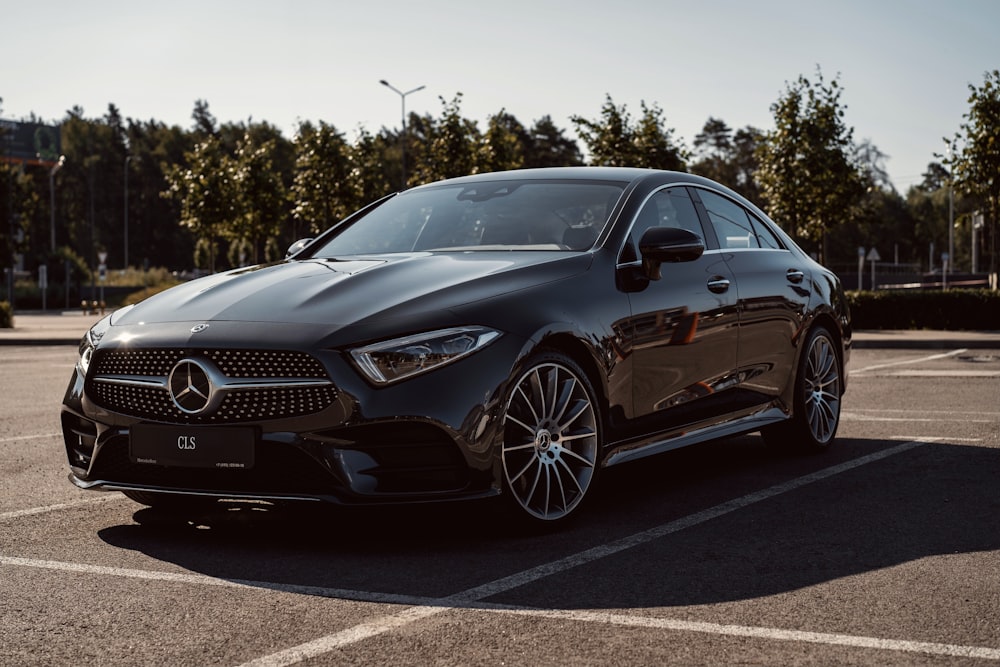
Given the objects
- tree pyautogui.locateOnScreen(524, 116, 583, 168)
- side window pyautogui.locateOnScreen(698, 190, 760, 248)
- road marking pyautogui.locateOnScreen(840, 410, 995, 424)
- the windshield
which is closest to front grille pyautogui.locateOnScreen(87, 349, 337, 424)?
the windshield

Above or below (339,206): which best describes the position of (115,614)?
below

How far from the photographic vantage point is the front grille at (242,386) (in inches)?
192

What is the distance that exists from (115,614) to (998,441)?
6.13 metres

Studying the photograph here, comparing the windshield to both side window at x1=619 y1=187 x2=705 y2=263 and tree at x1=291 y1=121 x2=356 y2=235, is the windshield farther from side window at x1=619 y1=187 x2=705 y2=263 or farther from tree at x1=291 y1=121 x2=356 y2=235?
tree at x1=291 y1=121 x2=356 y2=235

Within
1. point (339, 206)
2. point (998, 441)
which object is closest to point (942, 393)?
point (998, 441)

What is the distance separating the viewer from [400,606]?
4176mm

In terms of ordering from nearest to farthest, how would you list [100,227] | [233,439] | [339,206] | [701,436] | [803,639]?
[803,639]
[233,439]
[701,436]
[339,206]
[100,227]

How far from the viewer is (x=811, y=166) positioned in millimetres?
30609

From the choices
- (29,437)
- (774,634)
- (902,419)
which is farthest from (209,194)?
(774,634)

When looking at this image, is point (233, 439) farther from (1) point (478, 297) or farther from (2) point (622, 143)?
(2) point (622, 143)

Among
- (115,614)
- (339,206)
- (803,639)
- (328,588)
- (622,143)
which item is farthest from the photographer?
(339,206)

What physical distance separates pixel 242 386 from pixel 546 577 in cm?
138

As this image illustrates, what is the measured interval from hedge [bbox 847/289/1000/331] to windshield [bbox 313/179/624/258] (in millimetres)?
19700

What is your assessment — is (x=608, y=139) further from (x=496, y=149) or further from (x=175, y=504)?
(x=175, y=504)
